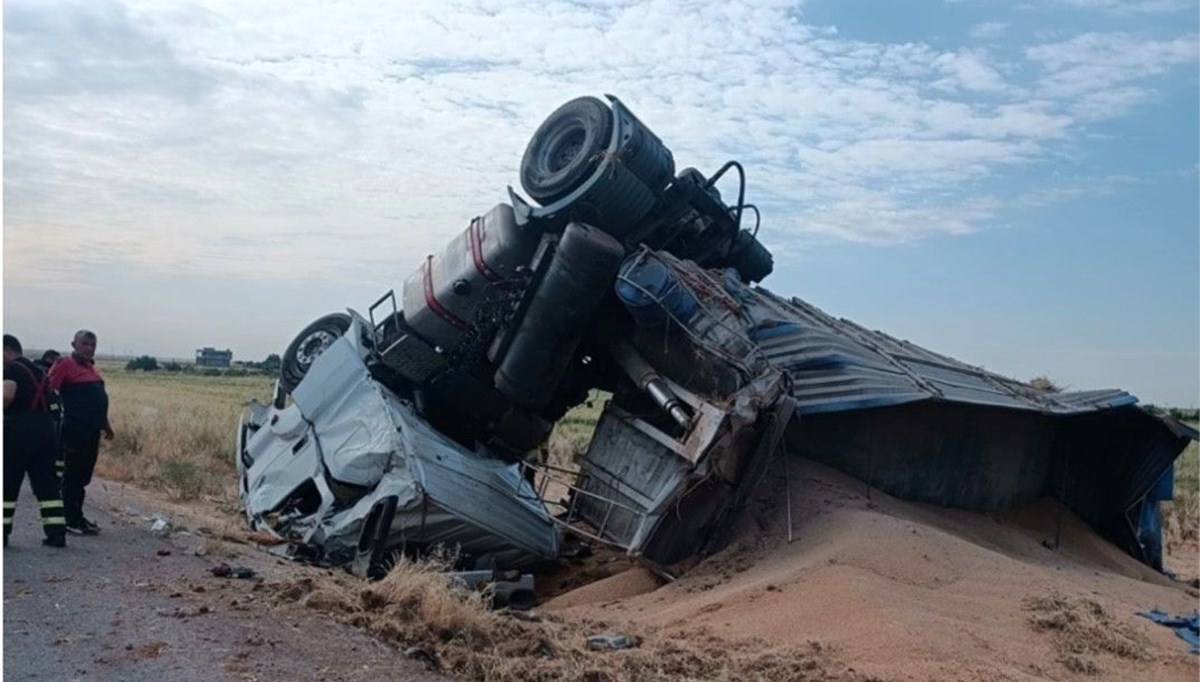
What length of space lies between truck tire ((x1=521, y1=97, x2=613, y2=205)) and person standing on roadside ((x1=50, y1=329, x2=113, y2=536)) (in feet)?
13.9

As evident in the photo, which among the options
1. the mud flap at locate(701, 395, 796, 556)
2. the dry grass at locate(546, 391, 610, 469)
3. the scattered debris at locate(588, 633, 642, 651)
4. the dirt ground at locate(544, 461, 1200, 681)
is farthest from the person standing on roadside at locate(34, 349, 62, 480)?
the mud flap at locate(701, 395, 796, 556)

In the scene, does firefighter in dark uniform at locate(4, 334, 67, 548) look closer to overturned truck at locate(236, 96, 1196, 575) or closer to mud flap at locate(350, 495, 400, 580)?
overturned truck at locate(236, 96, 1196, 575)

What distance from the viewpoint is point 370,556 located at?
28.2 feet

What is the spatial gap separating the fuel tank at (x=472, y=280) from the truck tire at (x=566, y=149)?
16.2 inches

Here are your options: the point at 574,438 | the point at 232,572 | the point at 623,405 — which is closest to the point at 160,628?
the point at 232,572

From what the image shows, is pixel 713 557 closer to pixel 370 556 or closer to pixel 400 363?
pixel 370 556

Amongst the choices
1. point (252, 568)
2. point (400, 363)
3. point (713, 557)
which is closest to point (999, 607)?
point (713, 557)

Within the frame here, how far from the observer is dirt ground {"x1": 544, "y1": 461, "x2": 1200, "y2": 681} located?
609 centimetres

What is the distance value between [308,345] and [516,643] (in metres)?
8.97

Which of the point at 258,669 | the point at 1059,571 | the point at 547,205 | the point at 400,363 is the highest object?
the point at 547,205

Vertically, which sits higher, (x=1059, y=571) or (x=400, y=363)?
(x=400, y=363)

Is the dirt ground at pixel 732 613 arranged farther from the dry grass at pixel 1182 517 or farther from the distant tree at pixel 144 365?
the distant tree at pixel 144 365

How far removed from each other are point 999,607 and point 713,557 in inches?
90.9

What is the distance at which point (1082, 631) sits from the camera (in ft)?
21.8
